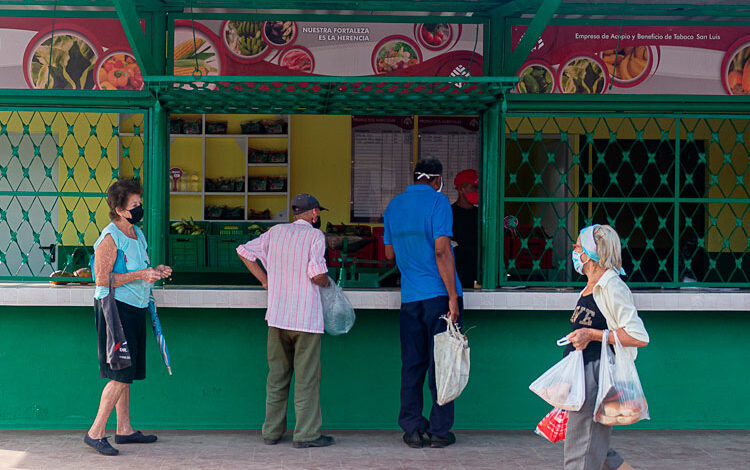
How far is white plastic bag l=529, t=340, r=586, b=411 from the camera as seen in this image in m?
3.91

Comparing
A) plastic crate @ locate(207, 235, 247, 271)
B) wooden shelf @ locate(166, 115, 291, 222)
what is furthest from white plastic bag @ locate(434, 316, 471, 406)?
wooden shelf @ locate(166, 115, 291, 222)

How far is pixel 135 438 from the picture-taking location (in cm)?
571

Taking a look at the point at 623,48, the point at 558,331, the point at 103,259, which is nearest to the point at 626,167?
the point at 623,48

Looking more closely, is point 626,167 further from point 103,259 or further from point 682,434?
point 103,259

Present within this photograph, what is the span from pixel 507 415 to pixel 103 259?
2.96 metres

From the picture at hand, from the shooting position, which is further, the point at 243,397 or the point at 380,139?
the point at 380,139

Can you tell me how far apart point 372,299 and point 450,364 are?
80cm

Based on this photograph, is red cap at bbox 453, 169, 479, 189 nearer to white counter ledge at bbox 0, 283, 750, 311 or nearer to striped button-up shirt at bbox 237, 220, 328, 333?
white counter ledge at bbox 0, 283, 750, 311

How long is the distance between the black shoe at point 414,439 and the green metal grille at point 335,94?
220cm

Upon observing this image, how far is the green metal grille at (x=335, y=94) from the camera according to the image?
5566 mm

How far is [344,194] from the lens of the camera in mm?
10352

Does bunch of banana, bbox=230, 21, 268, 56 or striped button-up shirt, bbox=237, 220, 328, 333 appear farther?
bunch of banana, bbox=230, 21, 268, 56

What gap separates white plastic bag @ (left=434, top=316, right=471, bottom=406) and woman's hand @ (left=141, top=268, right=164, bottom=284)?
5.64 feet

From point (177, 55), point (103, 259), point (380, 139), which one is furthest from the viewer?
point (380, 139)
